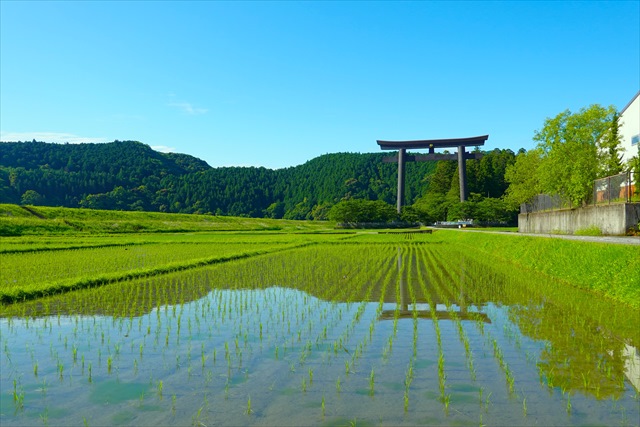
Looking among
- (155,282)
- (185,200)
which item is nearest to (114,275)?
(155,282)

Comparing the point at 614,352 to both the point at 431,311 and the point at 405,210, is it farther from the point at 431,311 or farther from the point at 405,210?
the point at 405,210

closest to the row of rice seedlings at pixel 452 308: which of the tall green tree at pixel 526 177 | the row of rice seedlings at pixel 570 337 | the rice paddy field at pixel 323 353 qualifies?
the rice paddy field at pixel 323 353

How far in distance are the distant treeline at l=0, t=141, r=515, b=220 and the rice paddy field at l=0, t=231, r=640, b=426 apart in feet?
286

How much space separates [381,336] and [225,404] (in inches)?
115

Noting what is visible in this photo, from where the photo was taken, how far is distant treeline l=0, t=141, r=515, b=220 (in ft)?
357

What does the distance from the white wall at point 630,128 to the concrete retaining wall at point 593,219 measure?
635 centimetres

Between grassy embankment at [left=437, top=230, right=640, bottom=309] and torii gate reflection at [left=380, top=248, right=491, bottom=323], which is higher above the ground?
grassy embankment at [left=437, top=230, right=640, bottom=309]

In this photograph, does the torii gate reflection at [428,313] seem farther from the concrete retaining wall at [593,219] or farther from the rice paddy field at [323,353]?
the concrete retaining wall at [593,219]

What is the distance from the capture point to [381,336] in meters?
6.28

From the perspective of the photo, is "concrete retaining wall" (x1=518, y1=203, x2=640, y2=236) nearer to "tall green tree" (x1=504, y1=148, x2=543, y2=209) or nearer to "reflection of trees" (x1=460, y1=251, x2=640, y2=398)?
"reflection of trees" (x1=460, y1=251, x2=640, y2=398)

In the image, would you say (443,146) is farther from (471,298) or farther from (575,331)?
(575,331)

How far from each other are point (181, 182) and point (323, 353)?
133628 mm

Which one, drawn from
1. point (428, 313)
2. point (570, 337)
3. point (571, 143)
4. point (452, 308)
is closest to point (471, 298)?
point (452, 308)

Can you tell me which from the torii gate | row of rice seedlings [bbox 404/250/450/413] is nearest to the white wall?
row of rice seedlings [bbox 404/250/450/413]
